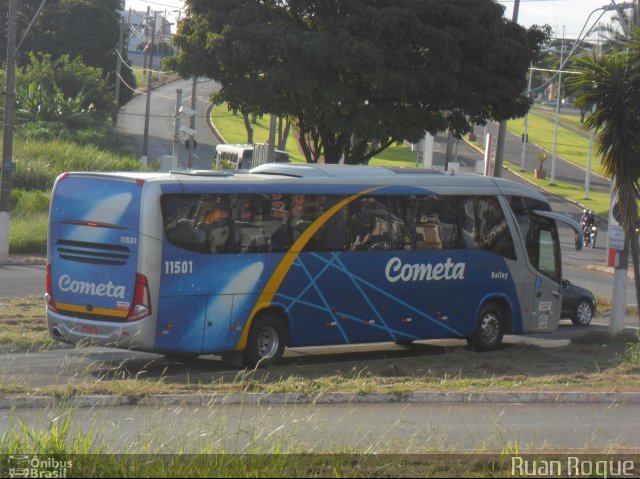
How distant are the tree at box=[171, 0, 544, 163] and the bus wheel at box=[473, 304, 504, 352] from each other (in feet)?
20.1

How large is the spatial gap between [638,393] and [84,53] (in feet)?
230

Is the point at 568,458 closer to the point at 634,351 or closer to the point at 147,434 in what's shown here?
the point at 147,434

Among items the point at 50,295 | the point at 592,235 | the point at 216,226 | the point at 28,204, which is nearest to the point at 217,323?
the point at 216,226

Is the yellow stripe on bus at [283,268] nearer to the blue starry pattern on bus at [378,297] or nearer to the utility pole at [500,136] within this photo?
the blue starry pattern on bus at [378,297]

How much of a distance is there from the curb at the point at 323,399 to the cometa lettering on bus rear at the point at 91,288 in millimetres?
3149

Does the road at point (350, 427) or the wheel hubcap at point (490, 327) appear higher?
the road at point (350, 427)

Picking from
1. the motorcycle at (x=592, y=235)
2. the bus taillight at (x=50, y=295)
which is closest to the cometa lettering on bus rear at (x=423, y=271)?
the bus taillight at (x=50, y=295)

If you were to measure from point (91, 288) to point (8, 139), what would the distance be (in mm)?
15034

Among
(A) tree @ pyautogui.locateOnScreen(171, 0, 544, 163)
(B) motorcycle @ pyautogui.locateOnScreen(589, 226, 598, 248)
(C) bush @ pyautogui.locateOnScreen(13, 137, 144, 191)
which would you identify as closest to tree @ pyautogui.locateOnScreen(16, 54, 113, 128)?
(C) bush @ pyautogui.locateOnScreen(13, 137, 144, 191)

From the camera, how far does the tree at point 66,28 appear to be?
246ft

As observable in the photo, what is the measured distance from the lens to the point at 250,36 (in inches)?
858

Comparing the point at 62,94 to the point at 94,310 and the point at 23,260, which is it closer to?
the point at 23,260

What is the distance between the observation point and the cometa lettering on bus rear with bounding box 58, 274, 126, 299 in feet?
44.4

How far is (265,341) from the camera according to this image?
14797mm
